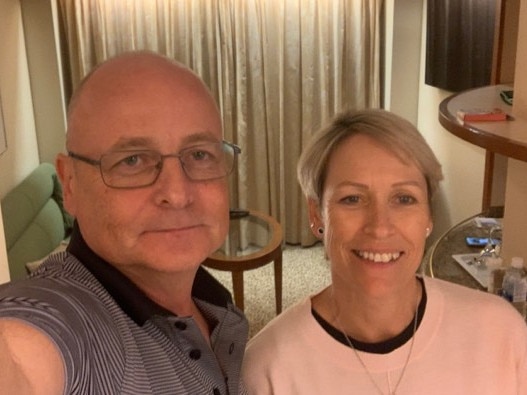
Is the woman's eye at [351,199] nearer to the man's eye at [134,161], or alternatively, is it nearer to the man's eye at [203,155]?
the man's eye at [203,155]

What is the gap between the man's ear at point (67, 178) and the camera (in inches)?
42.5

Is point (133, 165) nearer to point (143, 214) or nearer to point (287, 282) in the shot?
point (143, 214)

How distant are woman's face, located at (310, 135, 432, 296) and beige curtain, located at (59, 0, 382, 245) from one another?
11.1 feet

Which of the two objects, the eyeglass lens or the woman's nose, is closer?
the eyeglass lens

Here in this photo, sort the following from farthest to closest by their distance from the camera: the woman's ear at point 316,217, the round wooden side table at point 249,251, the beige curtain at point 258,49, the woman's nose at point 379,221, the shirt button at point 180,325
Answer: the beige curtain at point 258,49 → the round wooden side table at point 249,251 → the woman's ear at point 316,217 → the woman's nose at point 379,221 → the shirt button at point 180,325

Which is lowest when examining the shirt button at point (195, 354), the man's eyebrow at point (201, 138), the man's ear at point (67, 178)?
Result: the shirt button at point (195, 354)

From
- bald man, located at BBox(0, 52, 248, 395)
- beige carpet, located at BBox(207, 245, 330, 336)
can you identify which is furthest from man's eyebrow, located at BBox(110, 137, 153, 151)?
beige carpet, located at BBox(207, 245, 330, 336)

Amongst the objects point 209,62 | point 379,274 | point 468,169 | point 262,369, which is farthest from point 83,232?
point 209,62

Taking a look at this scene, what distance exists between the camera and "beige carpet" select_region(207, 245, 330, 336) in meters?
4.13

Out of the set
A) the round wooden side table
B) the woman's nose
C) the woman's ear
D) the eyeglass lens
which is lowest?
the round wooden side table

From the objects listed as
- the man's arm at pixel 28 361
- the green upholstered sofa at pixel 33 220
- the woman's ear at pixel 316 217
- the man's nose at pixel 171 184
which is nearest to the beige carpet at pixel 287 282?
the green upholstered sofa at pixel 33 220

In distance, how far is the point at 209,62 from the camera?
468cm

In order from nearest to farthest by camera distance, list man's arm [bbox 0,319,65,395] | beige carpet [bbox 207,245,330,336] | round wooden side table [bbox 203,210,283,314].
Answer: man's arm [bbox 0,319,65,395], round wooden side table [bbox 203,210,283,314], beige carpet [bbox 207,245,330,336]

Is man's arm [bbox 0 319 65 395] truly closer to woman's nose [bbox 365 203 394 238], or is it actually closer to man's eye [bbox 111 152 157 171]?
man's eye [bbox 111 152 157 171]
